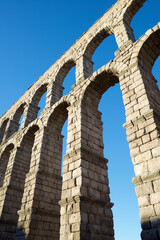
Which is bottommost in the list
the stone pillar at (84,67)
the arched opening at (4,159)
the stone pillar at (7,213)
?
the stone pillar at (7,213)

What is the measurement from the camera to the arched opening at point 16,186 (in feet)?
35.6

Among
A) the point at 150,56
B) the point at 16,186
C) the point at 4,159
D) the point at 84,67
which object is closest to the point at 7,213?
the point at 16,186

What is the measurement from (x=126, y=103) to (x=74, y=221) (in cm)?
445

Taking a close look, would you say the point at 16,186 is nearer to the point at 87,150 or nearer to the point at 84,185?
the point at 87,150

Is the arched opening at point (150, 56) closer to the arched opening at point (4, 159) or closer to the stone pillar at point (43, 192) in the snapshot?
the stone pillar at point (43, 192)

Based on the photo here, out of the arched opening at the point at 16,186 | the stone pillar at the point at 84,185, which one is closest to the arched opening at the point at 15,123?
the arched opening at the point at 16,186

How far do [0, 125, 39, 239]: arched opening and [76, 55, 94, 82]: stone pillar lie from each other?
458 cm

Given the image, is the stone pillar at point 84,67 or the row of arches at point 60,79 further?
the row of arches at point 60,79

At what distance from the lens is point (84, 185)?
7.11 metres

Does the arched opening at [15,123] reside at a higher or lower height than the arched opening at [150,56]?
higher

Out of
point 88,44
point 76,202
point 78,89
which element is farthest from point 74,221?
point 88,44

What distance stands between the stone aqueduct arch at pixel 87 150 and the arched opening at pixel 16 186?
0.05 m

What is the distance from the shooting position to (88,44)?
13.1 metres

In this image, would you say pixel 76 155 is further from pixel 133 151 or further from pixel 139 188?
pixel 139 188
